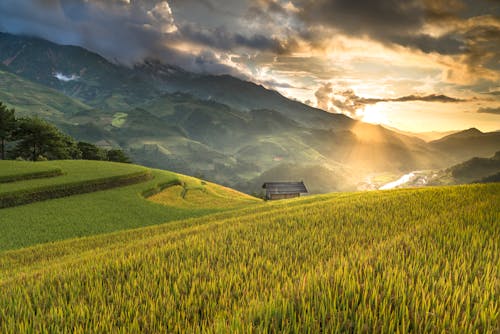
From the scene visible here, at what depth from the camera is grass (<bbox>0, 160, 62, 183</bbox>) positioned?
28.0 m

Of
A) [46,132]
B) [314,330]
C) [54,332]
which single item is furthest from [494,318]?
[46,132]

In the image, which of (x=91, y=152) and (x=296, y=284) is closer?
(x=296, y=284)

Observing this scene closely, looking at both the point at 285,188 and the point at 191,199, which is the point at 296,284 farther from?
the point at 285,188

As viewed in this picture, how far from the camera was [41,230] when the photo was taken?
1919 cm

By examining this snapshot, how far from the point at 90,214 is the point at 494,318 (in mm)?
27180

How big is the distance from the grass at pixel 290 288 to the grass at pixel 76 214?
17.5m

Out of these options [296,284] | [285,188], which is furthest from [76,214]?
[285,188]

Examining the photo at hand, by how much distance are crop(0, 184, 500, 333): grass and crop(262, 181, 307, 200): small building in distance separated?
191ft

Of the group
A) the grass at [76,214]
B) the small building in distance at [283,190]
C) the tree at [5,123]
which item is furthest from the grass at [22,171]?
the small building in distance at [283,190]

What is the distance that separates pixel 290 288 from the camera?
3168 mm

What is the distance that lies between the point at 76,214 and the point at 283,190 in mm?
48560

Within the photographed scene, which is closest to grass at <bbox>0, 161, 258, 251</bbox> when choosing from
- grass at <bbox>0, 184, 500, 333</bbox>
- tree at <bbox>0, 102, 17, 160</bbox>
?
grass at <bbox>0, 184, 500, 333</bbox>

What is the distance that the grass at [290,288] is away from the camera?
→ 248 cm

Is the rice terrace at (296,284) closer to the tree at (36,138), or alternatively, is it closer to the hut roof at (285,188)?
the hut roof at (285,188)
